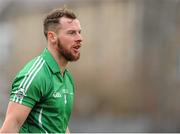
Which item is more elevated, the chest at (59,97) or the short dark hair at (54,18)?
the short dark hair at (54,18)

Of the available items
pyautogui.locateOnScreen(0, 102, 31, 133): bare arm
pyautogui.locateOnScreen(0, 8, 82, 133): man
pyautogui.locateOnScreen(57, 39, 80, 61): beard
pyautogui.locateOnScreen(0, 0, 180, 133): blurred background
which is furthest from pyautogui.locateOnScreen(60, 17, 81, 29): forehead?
pyautogui.locateOnScreen(0, 0, 180, 133): blurred background

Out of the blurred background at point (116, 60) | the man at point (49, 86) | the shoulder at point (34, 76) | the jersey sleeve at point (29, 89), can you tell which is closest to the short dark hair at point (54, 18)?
the man at point (49, 86)

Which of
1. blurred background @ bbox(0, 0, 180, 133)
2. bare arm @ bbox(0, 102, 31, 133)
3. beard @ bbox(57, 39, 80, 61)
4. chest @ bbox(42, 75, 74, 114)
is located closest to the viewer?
bare arm @ bbox(0, 102, 31, 133)

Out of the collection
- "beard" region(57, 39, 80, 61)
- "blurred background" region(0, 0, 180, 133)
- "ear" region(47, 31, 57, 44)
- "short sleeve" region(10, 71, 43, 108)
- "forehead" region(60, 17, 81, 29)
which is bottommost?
"blurred background" region(0, 0, 180, 133)

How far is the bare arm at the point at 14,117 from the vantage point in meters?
4.11

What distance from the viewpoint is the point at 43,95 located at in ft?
13.8

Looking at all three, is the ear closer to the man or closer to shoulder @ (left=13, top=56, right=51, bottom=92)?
the man

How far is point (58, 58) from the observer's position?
4477 millimetres

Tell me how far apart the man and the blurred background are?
730cm

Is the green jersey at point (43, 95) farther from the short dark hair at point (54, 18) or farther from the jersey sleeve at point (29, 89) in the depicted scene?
the short dark hair at point (54, 18)

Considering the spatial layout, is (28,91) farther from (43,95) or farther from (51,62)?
(51,62)

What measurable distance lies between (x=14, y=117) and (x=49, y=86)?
31 cm

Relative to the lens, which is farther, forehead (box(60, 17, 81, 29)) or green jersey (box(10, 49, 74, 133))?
forehead (box(60, 17, 81, 29))

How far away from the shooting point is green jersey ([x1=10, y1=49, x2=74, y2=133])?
13.6 feet
